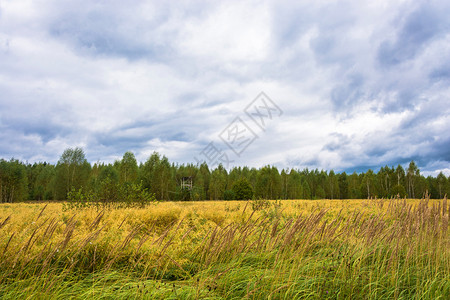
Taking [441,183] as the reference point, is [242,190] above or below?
below

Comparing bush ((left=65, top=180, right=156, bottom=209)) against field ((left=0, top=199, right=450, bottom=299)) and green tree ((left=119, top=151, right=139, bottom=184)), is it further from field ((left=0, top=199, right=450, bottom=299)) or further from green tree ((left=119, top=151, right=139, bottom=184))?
green tree ((left=119, top=151, right=139, bottom=184))

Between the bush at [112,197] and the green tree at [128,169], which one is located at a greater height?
the green tree at [128,169]

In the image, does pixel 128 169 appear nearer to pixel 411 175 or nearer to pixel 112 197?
pixel 112 197

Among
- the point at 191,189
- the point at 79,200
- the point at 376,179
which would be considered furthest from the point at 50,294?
the point at 376,179

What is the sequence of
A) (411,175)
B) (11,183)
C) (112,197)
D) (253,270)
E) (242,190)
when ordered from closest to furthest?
(253,270), (112,197), (242,190), (11,183), (411,175)

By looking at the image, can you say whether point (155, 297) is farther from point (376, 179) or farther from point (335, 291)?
point (376, 179)

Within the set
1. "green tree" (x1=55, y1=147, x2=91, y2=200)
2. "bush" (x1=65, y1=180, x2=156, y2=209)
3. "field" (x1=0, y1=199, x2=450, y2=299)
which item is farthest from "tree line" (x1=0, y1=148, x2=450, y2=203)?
"field" (x1=0, y1=199, x2=450, y2=299)

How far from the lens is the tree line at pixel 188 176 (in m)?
37.8

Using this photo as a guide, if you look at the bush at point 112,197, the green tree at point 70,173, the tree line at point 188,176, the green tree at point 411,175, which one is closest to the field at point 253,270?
the bush at point 112,197

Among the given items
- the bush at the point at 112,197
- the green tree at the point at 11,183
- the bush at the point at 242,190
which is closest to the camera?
the bush at the point at 112,197

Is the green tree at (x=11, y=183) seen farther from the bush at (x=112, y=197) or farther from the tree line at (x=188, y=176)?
the bush at (x=112, y=197)

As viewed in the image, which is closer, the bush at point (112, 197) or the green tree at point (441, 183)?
the bush at point (112, 197)

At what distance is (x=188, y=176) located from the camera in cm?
5084

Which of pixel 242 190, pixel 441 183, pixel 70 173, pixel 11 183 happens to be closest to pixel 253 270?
pixel 242 190
